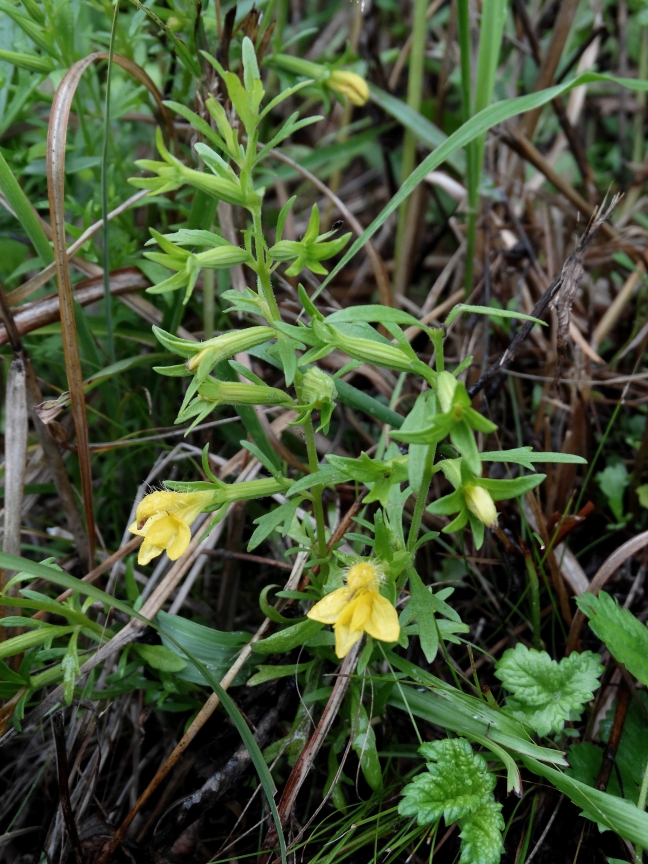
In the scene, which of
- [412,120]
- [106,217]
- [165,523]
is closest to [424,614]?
[165,523]

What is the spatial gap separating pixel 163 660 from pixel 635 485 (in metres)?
1.32

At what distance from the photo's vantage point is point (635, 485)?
6.26 feet

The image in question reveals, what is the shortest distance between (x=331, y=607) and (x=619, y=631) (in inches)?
27.7

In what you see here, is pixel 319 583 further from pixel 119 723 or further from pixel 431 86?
pixel 431 86

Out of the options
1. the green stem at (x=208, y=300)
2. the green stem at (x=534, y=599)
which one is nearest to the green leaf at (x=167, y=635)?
the green stem at (x=534, y=599)

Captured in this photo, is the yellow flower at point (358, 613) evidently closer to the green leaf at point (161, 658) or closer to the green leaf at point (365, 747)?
the green leaf at point (365, 747)

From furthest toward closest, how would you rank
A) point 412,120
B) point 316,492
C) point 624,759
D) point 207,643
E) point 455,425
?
point 412,120 → point 207,643 → point 624,759 → point 316,492 → point 455,425

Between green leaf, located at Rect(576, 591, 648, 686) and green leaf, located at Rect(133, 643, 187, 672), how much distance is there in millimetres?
889

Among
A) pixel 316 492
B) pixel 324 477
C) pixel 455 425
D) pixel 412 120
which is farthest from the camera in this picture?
pixel 412 120

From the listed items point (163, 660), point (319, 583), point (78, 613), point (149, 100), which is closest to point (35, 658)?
point (78, 613)

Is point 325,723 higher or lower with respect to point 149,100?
lower

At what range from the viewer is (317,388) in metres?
1.29

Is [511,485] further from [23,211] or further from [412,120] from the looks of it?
[412,120]

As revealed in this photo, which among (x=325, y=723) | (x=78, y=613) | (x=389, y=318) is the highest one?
(x=389, y=318)
